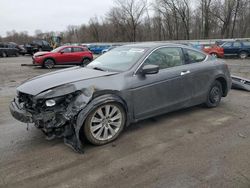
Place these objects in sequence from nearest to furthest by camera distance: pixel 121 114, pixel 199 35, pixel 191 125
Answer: pixel 121 114, pixel 191 125, pixel 199 35

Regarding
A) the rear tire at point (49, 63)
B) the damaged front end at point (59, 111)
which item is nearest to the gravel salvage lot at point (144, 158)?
the damaged front end at point (59, 111)

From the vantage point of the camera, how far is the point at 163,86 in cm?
452

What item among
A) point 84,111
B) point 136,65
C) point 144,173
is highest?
point 136,65

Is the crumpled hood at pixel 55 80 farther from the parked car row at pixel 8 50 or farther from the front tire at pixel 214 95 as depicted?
the parked car row at pixel 8 50

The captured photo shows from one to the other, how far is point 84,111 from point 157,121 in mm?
1810

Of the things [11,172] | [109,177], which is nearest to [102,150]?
[109,177]

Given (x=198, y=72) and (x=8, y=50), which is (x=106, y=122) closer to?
(x=198, y=72)

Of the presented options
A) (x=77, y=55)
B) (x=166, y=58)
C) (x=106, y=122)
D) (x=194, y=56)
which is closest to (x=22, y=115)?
(x=106, y=122)

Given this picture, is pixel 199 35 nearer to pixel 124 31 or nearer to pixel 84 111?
pixel 124 31

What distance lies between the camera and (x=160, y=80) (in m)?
4.48

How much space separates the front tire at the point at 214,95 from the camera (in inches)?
220

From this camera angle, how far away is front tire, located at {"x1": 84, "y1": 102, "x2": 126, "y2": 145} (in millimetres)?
3746

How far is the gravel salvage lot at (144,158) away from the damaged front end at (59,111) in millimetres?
282

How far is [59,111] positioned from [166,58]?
2.30 m
